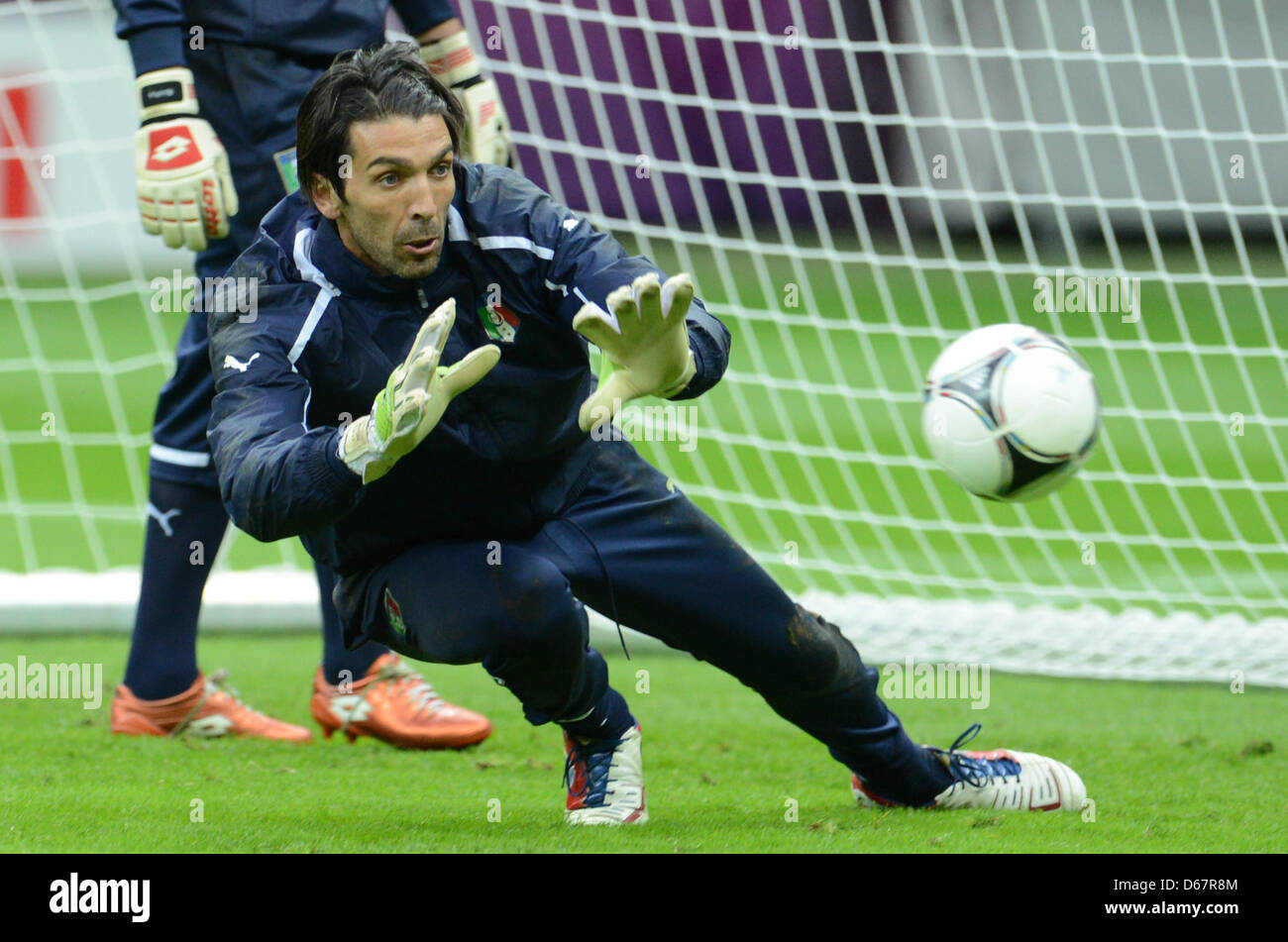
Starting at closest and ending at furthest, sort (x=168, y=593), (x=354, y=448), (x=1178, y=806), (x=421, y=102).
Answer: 1. (x=354, y=448)
2. (x=421, y=102)
3. (x=1178, y=806)
4. (x=168, y=593)

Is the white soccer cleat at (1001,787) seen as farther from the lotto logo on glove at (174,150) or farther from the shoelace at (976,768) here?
the lotto logo on glove at (174,150)

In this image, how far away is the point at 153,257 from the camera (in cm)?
1148

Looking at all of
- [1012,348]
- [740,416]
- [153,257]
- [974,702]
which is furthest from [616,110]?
[1012,348]

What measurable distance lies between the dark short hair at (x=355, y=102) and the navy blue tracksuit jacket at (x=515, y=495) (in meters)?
0.12

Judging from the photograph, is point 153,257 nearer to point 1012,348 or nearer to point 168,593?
point 168,593

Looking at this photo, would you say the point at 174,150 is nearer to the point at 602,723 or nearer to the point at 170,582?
the point at 170,582

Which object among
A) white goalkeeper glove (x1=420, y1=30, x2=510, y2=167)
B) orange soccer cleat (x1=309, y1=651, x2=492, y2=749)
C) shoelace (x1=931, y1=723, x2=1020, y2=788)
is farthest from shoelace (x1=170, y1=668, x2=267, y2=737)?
shoelace (x1=931, y1=723, x2=1020, y2=788)

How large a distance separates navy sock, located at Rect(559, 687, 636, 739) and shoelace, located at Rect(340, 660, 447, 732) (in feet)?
2.58

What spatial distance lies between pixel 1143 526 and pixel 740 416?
2328mm

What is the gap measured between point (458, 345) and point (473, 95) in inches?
44.5

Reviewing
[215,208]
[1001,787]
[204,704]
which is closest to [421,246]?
[215,208]

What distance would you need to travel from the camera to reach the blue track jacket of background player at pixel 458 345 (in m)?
2.69

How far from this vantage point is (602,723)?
3.07 m

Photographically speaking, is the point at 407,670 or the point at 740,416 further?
the point at 740,416
